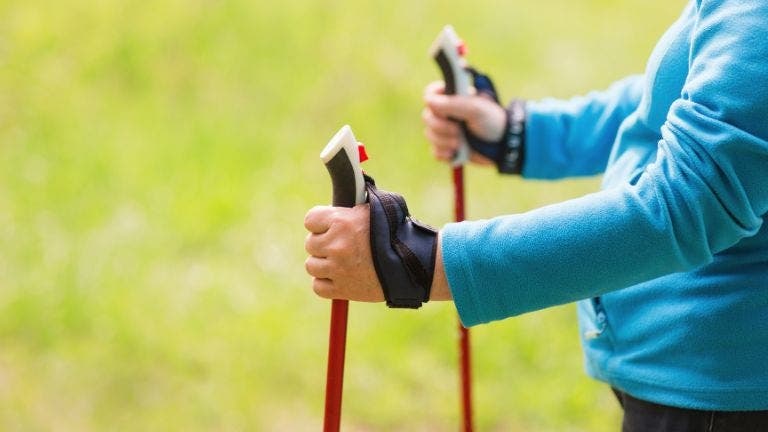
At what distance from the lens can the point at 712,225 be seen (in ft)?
3.18

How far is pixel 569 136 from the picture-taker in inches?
60.4

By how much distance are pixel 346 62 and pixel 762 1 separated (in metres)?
3.11

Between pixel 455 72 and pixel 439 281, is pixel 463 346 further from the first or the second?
pixel 439 281

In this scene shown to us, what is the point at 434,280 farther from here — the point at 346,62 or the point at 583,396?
the point at 346,62

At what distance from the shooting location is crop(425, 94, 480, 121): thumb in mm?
1542

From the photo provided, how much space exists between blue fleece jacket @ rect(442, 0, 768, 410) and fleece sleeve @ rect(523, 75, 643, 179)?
0.28 m

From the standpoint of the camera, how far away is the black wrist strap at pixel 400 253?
102cm

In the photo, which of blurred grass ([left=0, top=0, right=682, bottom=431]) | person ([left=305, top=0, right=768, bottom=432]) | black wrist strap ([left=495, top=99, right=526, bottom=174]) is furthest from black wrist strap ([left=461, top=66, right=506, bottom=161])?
blurred grass ([left=0, top=0, right=682, bottom=431])

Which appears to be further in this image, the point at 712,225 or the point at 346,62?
the point at 346,62

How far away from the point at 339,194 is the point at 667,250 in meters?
0.35

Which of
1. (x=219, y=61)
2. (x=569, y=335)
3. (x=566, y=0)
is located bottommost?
(x=569, y=335)

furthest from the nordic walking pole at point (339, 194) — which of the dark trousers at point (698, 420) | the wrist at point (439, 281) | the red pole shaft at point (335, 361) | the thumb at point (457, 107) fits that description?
the thumb at point (457, 107)

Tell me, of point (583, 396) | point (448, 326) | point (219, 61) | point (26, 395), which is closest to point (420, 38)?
point (219, 61)

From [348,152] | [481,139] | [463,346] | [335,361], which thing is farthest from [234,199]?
[348,152]
